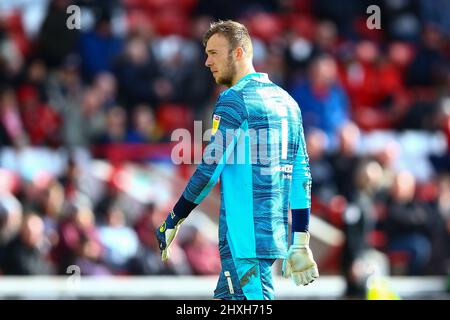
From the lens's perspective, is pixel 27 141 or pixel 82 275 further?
pixel 27 141

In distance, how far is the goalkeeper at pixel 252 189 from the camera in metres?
5.77

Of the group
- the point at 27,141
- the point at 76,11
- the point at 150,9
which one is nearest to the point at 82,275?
the point at 27,141

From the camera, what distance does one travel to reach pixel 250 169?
5.80m

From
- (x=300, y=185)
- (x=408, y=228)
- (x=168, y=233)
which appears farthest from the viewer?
(x=408, y=228)

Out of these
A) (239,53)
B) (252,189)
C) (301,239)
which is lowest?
(301,239)

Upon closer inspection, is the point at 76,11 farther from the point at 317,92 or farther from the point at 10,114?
the point at 317,92

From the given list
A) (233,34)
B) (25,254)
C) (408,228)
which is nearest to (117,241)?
(25,254)

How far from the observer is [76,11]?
15.3 meters

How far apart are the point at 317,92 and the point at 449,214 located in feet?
8.17

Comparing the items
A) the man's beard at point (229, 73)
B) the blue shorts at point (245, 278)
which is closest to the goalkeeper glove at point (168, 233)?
the blue shorts at point (245, 278)

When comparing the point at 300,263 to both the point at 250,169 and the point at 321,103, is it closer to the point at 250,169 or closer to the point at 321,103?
the point at 250,169

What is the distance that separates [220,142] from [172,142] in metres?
8.41

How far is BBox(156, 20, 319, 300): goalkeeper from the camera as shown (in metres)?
5.77

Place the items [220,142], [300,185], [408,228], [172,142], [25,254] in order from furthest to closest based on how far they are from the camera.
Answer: [172,142]
[408,228]
[25,254]
[300,185]
[220,142]
